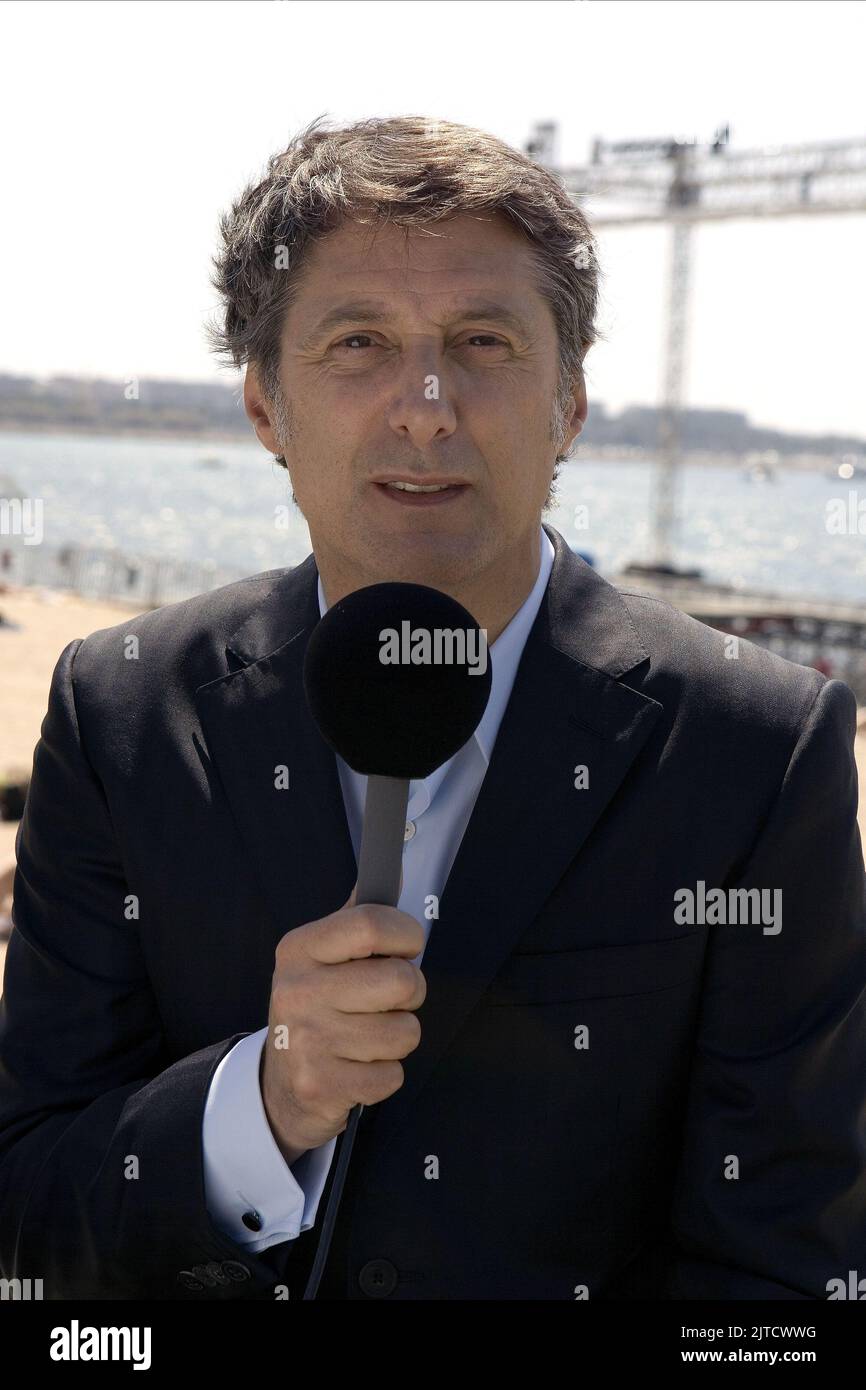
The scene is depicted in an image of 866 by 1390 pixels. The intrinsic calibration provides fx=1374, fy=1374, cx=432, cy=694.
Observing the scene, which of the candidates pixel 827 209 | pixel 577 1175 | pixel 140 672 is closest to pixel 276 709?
pixel 140 672

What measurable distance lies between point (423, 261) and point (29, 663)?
750 inches

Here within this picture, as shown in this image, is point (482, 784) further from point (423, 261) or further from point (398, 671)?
point (423, 261)

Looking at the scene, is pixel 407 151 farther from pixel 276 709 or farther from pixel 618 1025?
pixel 618 1025

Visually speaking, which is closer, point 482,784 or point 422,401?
point 422,401

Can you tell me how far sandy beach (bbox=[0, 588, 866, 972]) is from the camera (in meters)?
10.2

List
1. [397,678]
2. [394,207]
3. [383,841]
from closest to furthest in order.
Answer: [383,841] → [397,678] → [394,207]

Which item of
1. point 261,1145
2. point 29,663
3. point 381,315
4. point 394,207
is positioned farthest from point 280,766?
point 29,663

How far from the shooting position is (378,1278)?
2023 millimetres

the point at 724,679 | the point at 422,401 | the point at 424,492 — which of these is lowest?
the point at 724,679

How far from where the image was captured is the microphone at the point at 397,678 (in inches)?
63.3

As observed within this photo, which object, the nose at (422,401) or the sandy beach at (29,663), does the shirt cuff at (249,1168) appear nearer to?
the nose at (422,401)

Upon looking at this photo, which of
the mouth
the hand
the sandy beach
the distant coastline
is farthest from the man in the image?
the distant coastline

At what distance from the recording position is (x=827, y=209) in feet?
145

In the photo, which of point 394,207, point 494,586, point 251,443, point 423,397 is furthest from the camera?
point 251,443
